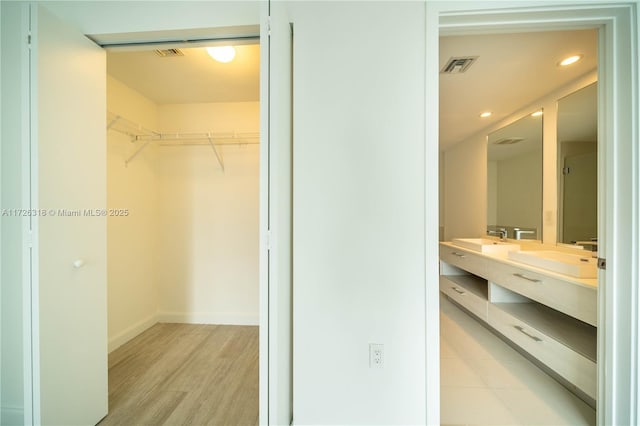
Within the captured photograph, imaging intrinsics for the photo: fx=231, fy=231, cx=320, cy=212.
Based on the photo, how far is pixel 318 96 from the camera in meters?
1.20

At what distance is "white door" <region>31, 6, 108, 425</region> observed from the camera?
41.8 inches

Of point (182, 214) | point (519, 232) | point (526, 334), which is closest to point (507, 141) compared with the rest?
point (519, 232)

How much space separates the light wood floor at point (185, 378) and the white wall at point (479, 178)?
297 cm

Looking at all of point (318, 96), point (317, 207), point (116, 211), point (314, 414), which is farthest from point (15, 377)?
point (318, 96)

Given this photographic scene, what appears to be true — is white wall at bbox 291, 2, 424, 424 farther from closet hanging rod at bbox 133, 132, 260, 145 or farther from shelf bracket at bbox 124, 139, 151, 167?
shelf bracket at bbox 124, 139, 151, 167

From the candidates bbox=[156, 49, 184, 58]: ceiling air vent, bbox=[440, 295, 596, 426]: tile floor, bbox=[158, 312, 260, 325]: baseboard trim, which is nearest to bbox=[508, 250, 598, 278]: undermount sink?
bbox=[440, 295, 596, 426]: tile floor

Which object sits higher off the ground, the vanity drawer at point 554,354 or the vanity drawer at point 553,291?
the vanity drawer at point 553,291

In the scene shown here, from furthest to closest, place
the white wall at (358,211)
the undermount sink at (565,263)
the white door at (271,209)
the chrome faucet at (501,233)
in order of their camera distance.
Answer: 1. the chrome faucet at (501,233)
2. the undermount sink at (565,263)
3. the white wall at (358,211)
4. the white door at (271,209)

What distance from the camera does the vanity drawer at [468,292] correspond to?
2354 millimetres

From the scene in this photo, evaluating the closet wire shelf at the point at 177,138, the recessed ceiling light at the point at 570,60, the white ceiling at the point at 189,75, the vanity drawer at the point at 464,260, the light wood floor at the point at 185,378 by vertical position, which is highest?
the white ceiling at the point at 189,75

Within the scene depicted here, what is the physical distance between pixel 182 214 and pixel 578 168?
3.78 m

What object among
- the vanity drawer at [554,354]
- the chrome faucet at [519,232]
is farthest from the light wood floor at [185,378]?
the chrome faucet at [519,232]

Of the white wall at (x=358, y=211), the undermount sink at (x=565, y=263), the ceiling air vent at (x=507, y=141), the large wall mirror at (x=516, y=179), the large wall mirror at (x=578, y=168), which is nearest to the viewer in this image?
the white wall at (x=358, y=211)

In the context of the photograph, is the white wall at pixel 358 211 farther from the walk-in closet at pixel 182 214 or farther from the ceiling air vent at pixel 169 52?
the ceiling air vent at pixel 169 52
